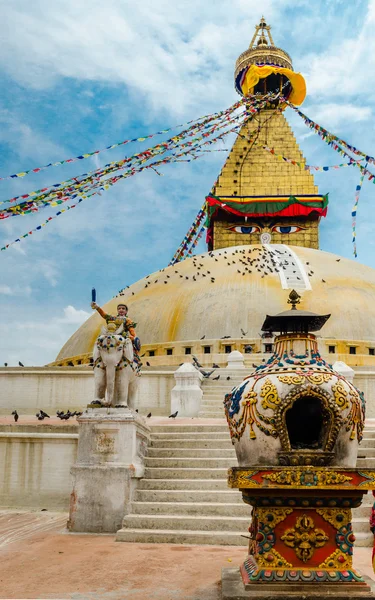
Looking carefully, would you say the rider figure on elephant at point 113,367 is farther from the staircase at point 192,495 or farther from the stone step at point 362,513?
the stone step at point 362,513

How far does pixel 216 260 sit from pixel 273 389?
16842 mm

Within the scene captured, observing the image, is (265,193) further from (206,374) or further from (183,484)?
(183,484)

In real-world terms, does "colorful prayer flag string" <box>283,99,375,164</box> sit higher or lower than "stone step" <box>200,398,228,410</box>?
higher

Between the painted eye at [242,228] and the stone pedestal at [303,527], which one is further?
the painted eye at [242,228]

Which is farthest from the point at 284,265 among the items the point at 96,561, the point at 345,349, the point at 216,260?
the point at 96,561

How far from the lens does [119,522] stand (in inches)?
267

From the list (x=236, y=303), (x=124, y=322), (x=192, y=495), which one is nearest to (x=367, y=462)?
(x=192, y=495)

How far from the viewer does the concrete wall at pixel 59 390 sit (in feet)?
42.4

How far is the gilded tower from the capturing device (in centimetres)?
3009

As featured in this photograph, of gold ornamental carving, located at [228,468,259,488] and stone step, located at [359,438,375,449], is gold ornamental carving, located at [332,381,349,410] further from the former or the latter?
stone step, located at [359,438,375,449]

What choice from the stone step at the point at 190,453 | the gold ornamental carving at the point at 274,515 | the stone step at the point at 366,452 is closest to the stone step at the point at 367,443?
the stone step at the point at 366,452

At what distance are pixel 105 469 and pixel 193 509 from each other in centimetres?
112

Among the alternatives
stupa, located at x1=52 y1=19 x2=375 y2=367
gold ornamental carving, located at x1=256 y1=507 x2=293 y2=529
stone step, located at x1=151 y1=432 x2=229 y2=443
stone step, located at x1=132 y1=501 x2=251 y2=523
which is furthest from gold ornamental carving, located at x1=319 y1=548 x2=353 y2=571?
stupa, located at x1=52 y1=19 x2=375 y2=367

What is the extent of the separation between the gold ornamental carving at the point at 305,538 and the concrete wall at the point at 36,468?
487cm
